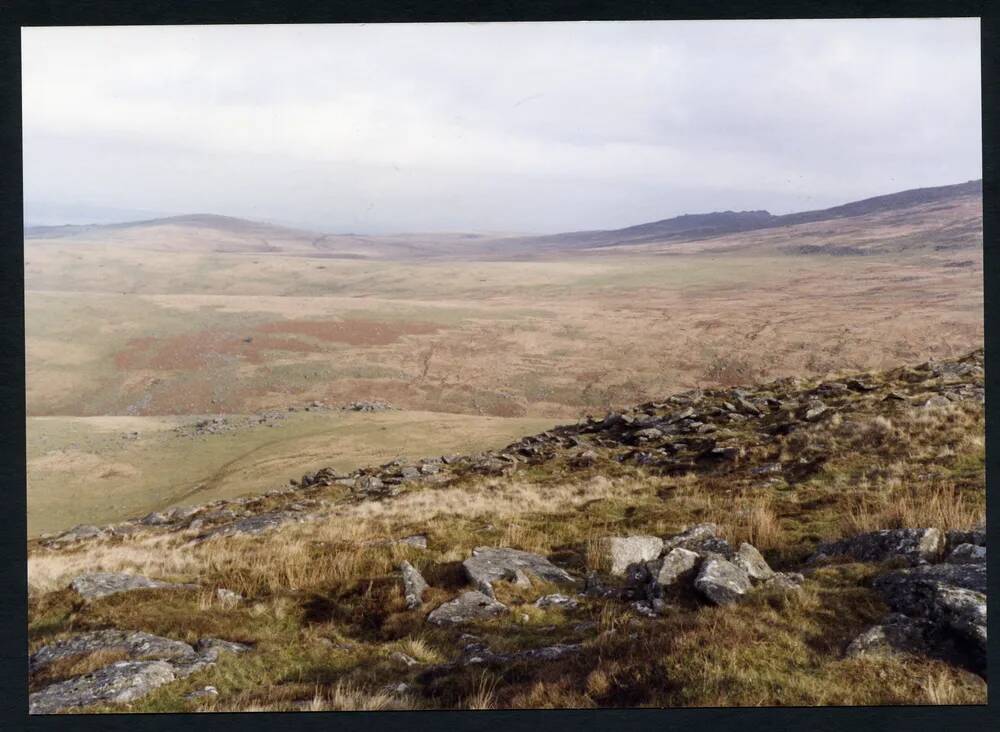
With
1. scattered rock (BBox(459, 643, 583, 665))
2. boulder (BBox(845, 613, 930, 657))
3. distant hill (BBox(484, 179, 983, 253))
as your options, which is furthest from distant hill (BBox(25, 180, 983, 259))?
scattered rock (BBox(459, 643, 583, 665))

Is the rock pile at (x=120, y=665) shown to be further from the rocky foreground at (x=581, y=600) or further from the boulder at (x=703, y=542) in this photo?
the boulder at (x=703, y=542)

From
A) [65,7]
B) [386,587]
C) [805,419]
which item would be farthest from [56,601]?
[805,419]

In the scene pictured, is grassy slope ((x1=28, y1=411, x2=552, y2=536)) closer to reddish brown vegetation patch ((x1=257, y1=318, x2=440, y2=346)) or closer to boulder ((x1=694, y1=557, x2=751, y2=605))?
boulder ((x1=694, y1=557, x2=751, y2=605))

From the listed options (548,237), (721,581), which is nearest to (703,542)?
(721,581)

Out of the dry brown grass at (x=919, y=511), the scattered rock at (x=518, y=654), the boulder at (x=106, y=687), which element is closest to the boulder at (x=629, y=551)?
the scattered rock at (x=518, y=654)

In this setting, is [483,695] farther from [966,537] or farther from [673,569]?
[966,537]

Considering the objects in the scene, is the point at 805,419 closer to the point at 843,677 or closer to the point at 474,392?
the point at 843,677
